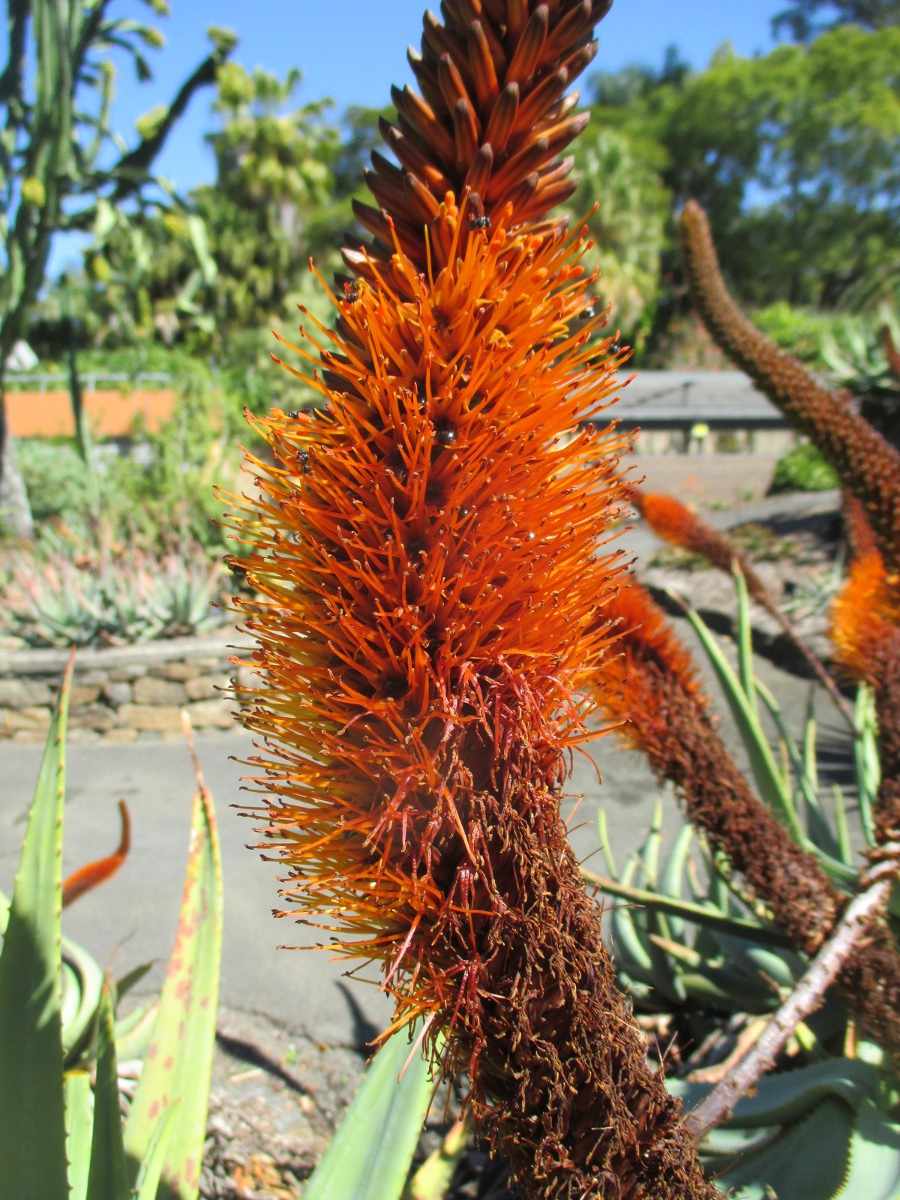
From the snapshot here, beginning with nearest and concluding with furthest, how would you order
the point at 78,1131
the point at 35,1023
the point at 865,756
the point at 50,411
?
the point at 35,1023 < the point at 78,1131 < the point at 865,756 < the point at 50,411

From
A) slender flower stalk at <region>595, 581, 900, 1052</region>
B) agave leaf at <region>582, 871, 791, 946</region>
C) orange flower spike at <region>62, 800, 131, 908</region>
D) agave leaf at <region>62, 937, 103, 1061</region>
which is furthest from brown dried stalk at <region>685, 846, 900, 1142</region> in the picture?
agave leaf at <region>62, 937, 103, 1061</region>

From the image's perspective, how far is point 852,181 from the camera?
44.8 m

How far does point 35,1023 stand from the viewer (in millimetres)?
1396

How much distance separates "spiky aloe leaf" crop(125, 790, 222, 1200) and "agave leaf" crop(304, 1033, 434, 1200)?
263 mm

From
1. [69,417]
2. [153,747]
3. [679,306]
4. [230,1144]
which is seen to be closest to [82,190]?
[153,747]

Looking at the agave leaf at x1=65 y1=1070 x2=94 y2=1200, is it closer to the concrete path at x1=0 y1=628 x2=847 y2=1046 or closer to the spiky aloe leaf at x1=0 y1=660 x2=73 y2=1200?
the spiky aloe leaf at x1=0 y1=660 x2=73 y2=1200

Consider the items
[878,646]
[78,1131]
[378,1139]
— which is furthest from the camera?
[878,646]

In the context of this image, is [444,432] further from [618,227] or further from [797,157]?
[797,157]

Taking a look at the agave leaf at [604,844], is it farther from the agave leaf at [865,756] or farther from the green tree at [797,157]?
the green tree at [797,157]

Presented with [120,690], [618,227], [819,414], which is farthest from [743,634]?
[618,227]

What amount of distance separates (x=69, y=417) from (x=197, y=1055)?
25419 mm

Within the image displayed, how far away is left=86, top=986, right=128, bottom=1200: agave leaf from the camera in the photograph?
49.8 inches

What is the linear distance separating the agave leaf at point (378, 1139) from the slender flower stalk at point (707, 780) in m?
0.77

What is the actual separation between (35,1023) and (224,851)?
4144 millimetres
